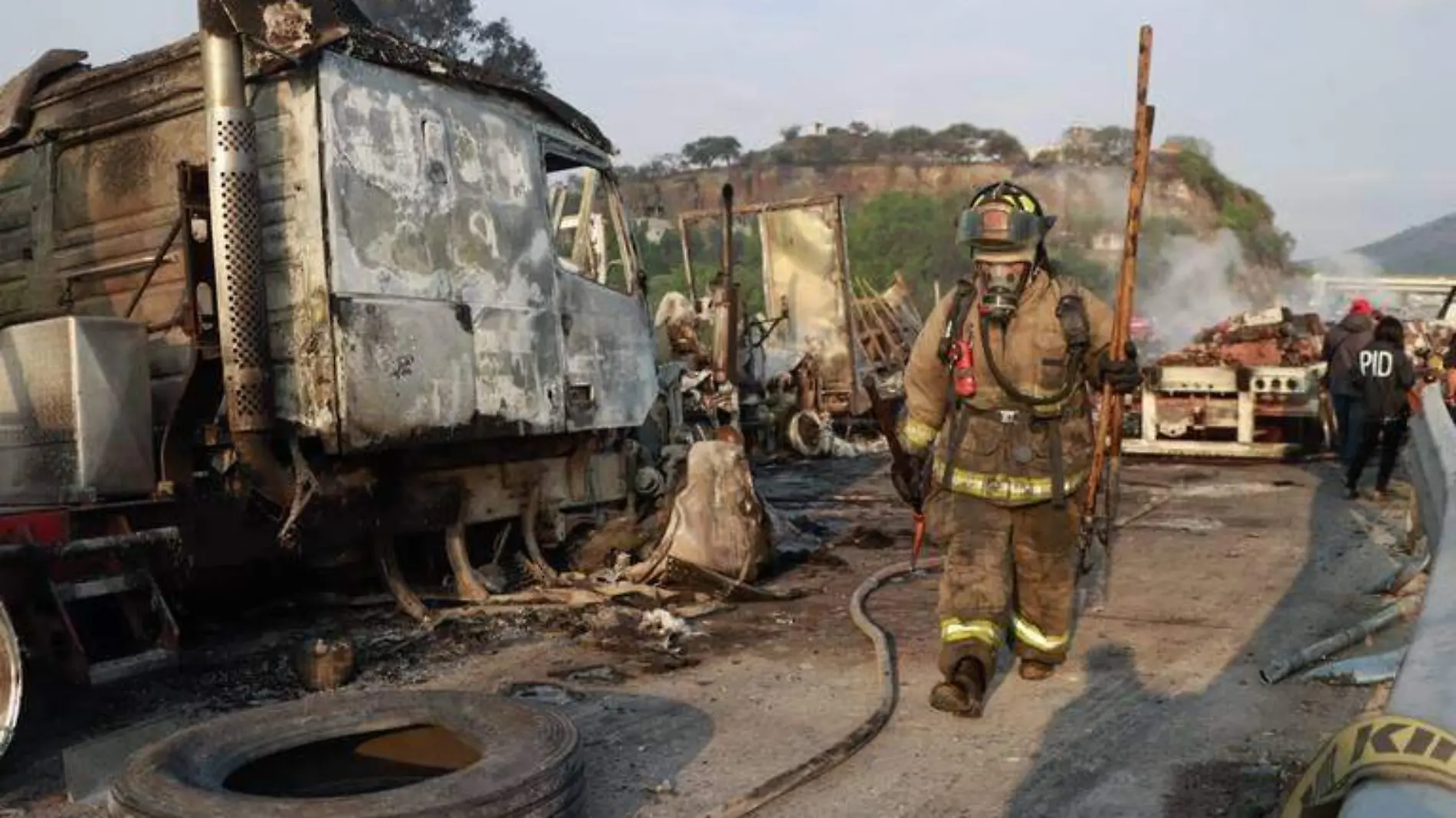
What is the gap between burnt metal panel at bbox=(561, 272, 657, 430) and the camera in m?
6.20

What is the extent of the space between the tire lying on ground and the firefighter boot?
139cm

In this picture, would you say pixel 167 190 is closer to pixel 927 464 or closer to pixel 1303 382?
pixel 927 464

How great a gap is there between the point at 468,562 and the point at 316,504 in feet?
3.19

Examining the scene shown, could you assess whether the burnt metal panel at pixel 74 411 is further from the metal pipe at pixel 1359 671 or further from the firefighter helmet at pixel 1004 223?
the metal pipe at pixel 1359 671

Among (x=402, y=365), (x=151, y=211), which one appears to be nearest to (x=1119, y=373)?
(x=402, y=365)

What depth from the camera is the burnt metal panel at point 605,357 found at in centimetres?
620

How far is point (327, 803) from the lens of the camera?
264 cm

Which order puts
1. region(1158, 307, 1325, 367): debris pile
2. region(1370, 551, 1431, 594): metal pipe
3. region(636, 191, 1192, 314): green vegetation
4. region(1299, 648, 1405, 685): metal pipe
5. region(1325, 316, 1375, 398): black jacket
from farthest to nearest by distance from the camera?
region(636, 191, 1192, 314): green vegetation
region(1158, 307, 1325, 367): debris pile
region(1325, 316, 1375, 398): black jacket
region(1370, 551, 1431, 594): metal pipe
region(1299, 648, 1405, 685): metal pipe

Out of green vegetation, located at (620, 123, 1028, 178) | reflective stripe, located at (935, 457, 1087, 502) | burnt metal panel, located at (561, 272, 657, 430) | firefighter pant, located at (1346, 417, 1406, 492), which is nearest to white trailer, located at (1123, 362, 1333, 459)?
firefighter pant, located at (1346, 417, 1406, 492)

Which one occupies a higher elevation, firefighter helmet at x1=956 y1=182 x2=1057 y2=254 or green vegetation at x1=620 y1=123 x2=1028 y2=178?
green vegetation at x1=620 y1=123 x2=1028 y2=178

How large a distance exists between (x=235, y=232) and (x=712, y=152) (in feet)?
211

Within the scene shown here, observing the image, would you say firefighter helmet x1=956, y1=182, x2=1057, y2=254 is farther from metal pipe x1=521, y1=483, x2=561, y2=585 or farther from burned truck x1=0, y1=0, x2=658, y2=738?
metal pipe x1=521, y1=483, x2=561, y2=585

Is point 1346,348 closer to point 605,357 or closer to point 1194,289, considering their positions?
point 605,357

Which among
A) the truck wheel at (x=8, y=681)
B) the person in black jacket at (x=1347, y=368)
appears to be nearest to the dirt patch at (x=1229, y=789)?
the truck wheel at (x=8, y=681)
